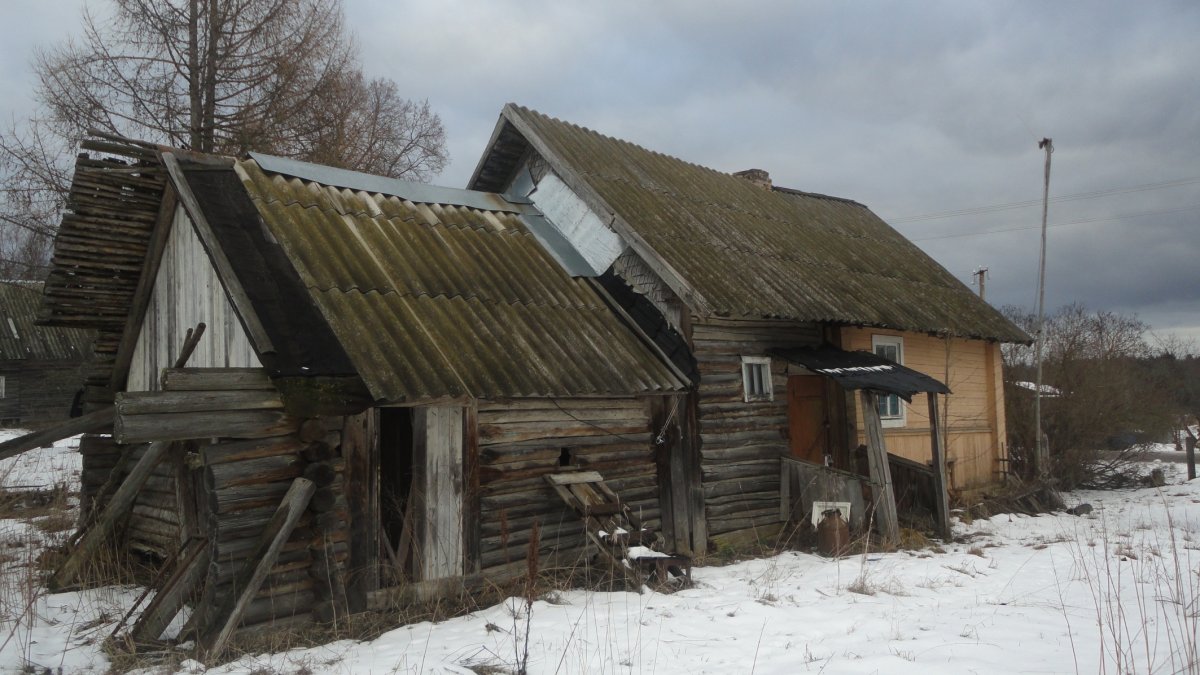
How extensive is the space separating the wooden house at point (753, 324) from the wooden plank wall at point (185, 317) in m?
4.57

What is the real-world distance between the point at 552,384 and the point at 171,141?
1018 centimetres

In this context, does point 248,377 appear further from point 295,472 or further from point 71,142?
point 71,142

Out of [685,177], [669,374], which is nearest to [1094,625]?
[669,374]

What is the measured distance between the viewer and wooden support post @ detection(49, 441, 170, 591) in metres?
6.48

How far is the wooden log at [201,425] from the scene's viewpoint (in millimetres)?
5516

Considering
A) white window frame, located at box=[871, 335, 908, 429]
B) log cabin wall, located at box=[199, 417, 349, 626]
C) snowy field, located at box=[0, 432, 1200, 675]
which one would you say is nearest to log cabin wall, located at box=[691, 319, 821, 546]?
snowy field, located at box=[0, 432, 1200, 675]

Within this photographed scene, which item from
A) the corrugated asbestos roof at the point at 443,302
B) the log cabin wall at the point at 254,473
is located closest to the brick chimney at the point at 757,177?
the corrugated asbestos roof at the point at 443,302

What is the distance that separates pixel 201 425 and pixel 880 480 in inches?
301

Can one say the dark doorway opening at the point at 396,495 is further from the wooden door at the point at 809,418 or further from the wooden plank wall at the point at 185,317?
the wooden door at the point at 809,418

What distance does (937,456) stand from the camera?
35.2 feet

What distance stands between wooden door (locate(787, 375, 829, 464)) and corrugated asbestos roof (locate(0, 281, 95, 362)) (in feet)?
85.1

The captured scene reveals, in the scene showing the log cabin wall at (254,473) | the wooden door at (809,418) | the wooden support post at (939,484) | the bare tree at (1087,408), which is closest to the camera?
the log cabin wall at (254,473)

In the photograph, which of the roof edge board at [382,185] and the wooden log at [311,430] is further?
the roof edge board at [382,185]

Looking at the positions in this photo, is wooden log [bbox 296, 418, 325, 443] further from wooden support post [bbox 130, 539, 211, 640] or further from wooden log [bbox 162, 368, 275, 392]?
wooden support post [bbox 130, 539, 211, 640]
